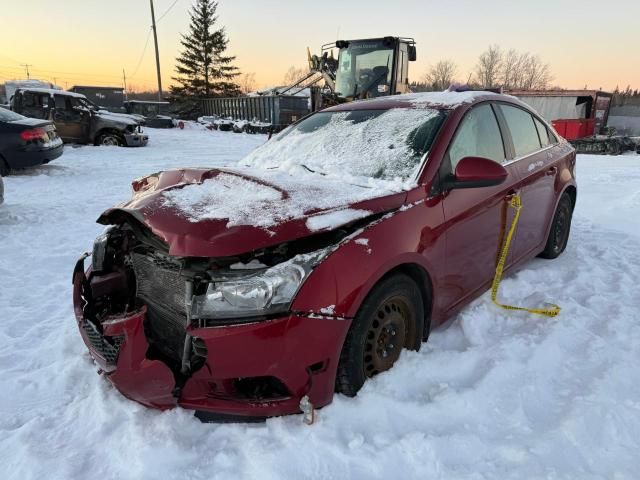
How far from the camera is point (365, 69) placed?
13180 millimetres

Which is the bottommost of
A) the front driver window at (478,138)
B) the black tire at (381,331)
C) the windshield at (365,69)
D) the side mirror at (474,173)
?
the black tire at (381,331)

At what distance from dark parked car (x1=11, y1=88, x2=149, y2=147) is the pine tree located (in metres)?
28.8

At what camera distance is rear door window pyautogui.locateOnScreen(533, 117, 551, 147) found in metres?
4.20

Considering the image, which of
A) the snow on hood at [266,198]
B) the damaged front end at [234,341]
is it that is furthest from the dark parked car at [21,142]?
the damaged front end at [234,341]

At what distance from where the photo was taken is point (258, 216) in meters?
2.17

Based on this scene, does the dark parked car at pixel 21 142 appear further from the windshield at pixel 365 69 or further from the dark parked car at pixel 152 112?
the dark parked car at pixel 152 112

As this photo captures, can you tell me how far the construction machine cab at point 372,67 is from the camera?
1270 cm

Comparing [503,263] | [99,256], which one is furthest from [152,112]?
[503,263]

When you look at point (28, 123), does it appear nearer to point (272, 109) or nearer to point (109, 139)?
point (109, 139)

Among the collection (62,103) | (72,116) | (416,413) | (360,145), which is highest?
(62,103)

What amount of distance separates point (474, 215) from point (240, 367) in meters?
1.86

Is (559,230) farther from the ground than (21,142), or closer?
closer

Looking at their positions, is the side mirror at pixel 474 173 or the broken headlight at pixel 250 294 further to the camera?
the side mirror at pixel 474 173

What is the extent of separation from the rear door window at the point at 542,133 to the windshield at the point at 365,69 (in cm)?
884
